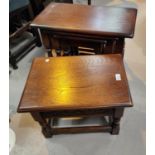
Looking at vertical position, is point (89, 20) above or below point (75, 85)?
above

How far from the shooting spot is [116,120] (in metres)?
1.25

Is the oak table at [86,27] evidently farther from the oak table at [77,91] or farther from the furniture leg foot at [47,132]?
the furniture leg foot at [47,132]

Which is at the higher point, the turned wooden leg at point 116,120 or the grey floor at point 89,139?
the turned wooden leg at point 116,120

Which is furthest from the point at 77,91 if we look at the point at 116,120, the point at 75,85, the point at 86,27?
the point at 86,27

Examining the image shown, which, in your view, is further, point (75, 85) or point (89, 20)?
point (89, 20)

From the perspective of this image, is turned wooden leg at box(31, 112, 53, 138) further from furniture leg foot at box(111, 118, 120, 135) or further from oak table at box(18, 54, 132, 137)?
furniture leg foot at box(111, 118, 120, 135)

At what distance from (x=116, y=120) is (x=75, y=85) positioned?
40 centimetres

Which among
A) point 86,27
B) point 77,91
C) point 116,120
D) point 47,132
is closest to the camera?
point 77,91

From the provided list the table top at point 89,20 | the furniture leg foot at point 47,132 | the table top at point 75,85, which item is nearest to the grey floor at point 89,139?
the furniture leg foot at point 47,132

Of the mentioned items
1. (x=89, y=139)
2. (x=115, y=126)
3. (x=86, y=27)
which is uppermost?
(x=86, y=27)

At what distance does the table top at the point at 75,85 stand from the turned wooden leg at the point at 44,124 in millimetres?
103

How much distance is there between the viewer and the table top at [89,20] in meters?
1.44

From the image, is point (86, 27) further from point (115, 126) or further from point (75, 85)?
point (115, 126)
